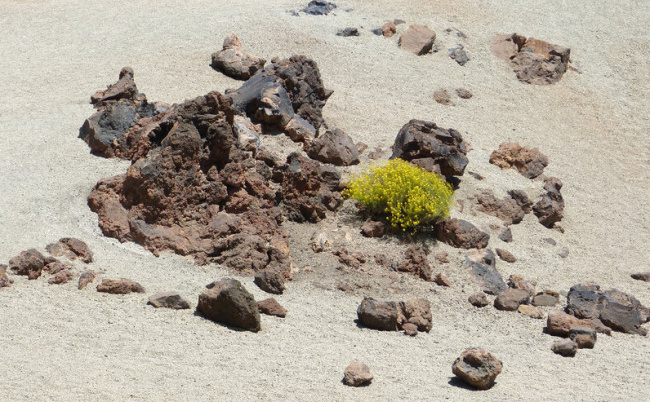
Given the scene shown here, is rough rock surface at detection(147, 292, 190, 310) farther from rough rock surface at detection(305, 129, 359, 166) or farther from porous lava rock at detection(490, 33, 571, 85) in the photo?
porous lava rock at detection(490, 33, 571, 85)

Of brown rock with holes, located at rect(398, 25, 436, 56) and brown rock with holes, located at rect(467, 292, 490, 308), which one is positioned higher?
brown rock with holes, located at rect(398, 25, 436, 56)

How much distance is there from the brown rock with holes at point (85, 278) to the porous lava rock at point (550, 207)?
8.23 meters

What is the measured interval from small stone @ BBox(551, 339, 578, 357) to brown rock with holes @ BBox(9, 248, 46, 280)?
22.4 ft

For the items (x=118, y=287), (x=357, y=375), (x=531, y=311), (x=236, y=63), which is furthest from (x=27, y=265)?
(x=236, y=63)

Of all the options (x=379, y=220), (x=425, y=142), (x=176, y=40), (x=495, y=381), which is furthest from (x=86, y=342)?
(x=176, y=40)

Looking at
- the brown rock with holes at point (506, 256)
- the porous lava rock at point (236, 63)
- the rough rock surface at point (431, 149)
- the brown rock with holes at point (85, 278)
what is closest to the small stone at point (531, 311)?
the brown rock with holes at point (506, 256)

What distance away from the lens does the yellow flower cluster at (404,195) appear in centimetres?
1380

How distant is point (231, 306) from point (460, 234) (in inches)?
191

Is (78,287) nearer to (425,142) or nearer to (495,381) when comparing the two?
(495,381)

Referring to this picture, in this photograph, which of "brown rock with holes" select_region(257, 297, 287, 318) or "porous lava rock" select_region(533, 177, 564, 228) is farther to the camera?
"porous lava rock" select_region(533, 177, 564, 228)

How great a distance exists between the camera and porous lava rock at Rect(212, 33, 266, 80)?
19.1 meters

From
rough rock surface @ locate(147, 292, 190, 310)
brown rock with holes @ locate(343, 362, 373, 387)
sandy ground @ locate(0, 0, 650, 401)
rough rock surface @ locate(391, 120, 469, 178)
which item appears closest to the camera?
brown rock with holes @ locate(343, 362, 373, 387)

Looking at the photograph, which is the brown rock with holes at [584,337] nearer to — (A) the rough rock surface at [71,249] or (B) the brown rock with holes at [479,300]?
(B) the brown rock with holes at [479,300]

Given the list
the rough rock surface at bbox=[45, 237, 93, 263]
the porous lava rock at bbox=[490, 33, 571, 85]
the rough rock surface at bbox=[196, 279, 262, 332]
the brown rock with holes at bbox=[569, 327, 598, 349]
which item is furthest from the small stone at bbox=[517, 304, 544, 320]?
the porous lava rock at bbox=[490, 33, 571, 85]
